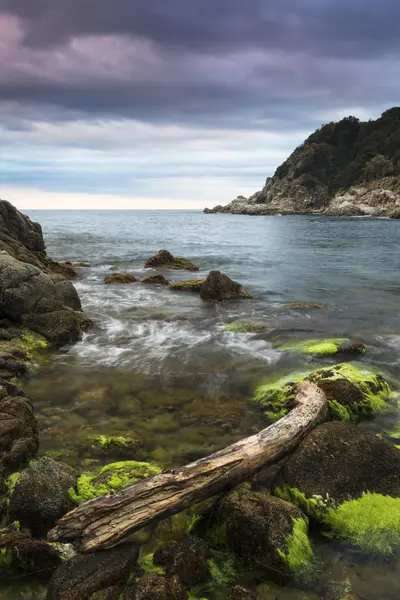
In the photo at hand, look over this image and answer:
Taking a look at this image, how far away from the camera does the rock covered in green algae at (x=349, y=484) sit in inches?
209

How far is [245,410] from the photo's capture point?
28.7 ft

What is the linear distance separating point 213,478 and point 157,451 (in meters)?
1.84

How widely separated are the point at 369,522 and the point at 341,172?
16491 cm

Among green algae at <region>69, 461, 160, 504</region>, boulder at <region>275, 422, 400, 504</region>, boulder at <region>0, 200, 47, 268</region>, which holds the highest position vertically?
boulder at <region>0, 200, 47, 268</region>

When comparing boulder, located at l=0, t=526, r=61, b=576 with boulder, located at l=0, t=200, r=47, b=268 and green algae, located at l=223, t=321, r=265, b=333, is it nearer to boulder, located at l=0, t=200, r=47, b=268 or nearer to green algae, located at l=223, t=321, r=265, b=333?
green algae, located at l=223, t=321, r=265, b=333

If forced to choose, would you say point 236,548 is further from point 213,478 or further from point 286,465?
point 286,465

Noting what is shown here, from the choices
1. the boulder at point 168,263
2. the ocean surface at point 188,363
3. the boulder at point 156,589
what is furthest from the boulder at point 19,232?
the boulder at point 156,589

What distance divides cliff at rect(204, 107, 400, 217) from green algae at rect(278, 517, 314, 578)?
12694 centimetres

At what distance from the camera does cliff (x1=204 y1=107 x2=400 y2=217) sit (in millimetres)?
128125

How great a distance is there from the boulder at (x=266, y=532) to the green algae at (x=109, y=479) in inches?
56.6

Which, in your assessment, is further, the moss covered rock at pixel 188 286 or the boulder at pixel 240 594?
the moss covered rock at pixel 188 286

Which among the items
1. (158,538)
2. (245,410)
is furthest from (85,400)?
(158,538)

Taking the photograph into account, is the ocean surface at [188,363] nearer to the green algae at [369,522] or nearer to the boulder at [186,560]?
the green algae at [369,522]

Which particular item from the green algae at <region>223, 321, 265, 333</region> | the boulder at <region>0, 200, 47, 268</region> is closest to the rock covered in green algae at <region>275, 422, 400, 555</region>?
the green algae at <region>223, 321, 265, 333</region>
